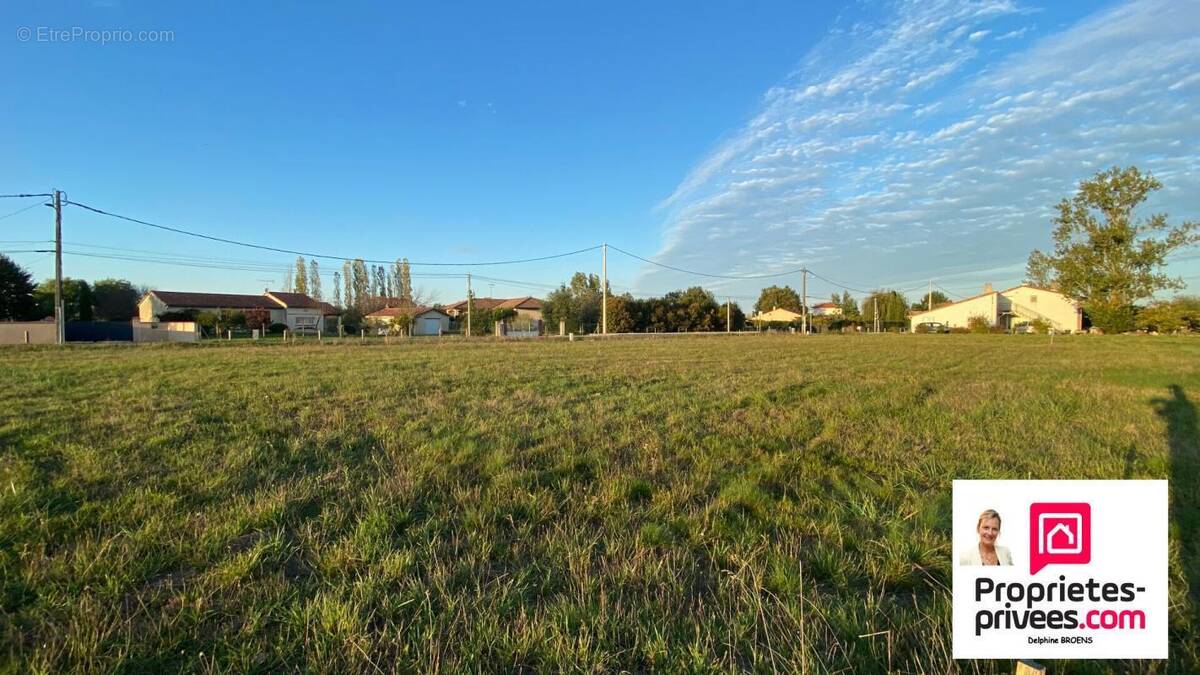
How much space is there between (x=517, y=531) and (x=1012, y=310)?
85937mm

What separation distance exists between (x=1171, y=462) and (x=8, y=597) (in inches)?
340

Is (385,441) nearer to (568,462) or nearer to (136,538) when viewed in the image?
(568,462)

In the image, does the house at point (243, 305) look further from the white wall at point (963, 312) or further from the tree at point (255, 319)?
the white wall at point (963, 312)

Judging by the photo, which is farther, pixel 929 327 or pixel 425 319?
pixel 425 319

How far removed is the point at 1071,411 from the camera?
7.43 m

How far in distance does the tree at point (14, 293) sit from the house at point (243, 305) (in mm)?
17362

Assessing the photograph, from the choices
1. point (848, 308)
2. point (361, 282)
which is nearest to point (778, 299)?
point (848, 308)

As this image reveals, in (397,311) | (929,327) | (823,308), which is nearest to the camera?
(929,327)

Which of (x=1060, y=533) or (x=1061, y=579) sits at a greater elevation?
(x=1060, y=533)

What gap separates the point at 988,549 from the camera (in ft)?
4.19

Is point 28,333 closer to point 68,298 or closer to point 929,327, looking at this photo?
point 68,298

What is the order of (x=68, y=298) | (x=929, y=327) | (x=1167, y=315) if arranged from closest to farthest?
1. (x=1167, y=315)
2. (x=68, y=298)
3. (x=929, y=327)

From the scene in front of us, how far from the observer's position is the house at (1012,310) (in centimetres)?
6066

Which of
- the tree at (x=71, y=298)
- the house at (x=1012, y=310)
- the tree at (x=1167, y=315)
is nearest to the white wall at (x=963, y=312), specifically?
the house at (x=1012, y=310)
